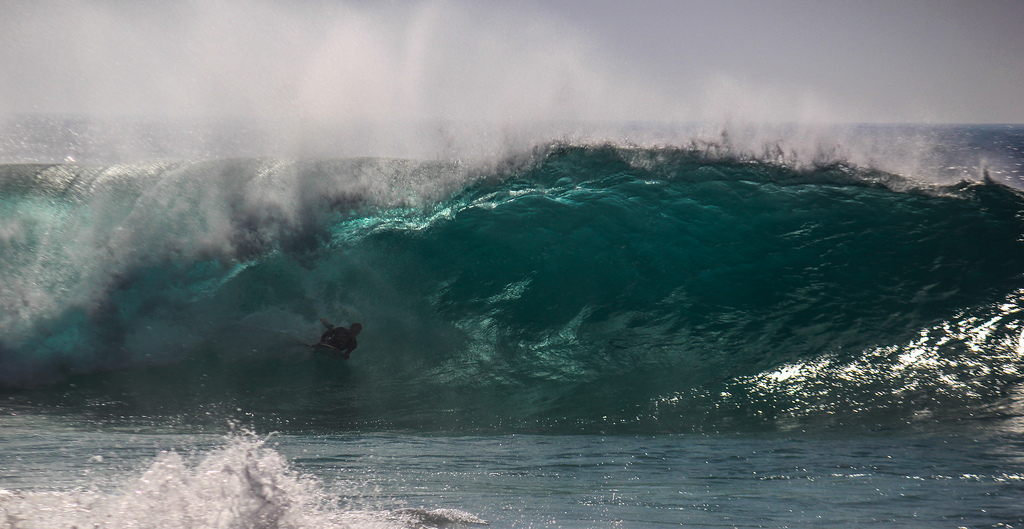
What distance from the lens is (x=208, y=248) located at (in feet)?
26.0

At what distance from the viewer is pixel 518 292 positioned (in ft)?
25.0

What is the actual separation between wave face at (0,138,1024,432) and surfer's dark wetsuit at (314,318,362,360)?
0.50 ft

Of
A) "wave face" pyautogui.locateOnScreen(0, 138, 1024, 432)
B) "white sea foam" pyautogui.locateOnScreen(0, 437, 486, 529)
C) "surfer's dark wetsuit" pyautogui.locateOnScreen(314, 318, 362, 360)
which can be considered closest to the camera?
"white sea foam" pyautogui.locateOnScreen(0, 437, 486, 529)

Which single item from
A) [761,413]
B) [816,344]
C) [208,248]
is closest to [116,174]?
A: [208,248]

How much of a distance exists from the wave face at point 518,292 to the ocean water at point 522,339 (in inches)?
1.5

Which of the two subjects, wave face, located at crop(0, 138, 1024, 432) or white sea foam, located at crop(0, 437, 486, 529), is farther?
wave face, located at crop(0, 138, 1024, 432)

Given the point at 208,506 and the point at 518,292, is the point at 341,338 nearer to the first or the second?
the point at 518,292

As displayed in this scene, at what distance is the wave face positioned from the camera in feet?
20.1

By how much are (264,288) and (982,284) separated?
30.4 ft

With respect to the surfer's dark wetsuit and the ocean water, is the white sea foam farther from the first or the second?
the surfer's dark wetsuit

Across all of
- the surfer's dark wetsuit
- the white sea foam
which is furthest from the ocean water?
the surfer's dark wetsuit

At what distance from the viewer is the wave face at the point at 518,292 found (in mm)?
6133

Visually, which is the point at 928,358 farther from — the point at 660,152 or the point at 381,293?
the point at 381,293

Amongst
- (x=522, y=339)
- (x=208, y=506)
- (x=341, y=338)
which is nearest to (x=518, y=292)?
(x=522, y=339)
